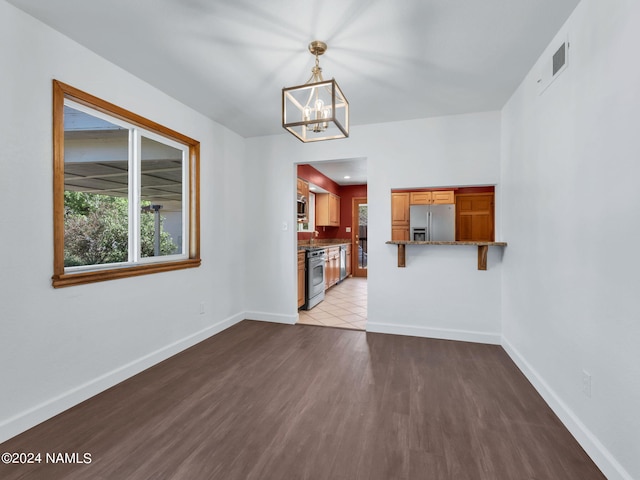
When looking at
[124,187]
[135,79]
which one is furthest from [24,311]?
[135,79]

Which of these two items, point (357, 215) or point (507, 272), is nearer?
point (507, 272)

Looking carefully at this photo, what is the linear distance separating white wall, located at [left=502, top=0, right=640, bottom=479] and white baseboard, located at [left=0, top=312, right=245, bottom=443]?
3.15 meters

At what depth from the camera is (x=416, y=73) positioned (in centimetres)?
252

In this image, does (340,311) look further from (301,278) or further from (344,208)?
(344,208)

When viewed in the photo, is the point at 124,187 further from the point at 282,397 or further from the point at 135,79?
the point at 282,397

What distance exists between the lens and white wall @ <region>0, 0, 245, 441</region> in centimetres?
180

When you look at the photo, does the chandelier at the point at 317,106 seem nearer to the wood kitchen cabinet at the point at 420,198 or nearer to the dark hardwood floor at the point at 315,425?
the dark hardwood floor at the point at 315,425

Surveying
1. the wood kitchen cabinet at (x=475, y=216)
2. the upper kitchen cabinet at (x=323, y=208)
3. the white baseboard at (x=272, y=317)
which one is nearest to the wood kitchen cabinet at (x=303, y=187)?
the upper kitchen cabinet at (x=323, y=208)

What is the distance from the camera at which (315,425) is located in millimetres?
1907

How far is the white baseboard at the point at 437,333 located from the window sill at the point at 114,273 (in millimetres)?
Result: 2265

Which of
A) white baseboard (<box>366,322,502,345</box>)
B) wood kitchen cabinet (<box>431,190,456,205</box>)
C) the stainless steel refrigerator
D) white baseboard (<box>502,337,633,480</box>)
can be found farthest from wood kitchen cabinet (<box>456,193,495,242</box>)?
white baseboard (<box>502,337,633,480</box>)

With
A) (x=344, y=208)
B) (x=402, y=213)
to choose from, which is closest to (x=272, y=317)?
(x=402, y=213)

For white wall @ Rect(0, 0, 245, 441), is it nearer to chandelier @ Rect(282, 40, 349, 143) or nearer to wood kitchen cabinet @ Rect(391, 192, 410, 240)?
chandelier @ Rect(282, 40, 349, 143)

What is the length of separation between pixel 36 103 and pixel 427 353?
3.68 meters
